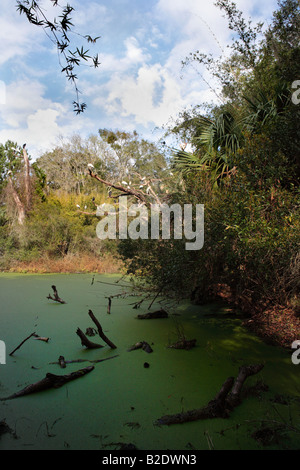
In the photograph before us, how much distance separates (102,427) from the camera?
213 centimetres

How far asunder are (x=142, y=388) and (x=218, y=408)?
69cm

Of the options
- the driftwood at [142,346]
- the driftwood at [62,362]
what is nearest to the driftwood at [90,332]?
the driftwood at [142,346]

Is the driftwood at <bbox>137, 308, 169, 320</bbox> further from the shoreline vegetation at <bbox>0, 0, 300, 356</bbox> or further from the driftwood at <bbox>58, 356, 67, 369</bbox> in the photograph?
the driftwood at <bbox>58, 356, 67, 369</bbox>

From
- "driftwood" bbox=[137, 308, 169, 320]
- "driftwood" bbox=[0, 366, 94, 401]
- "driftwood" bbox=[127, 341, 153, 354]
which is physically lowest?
"driftwood" bbox=[137, 308, 169, 320]

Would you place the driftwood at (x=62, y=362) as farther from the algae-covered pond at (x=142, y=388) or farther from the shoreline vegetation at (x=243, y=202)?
the shoreline vegetation at (x=243, y=202)

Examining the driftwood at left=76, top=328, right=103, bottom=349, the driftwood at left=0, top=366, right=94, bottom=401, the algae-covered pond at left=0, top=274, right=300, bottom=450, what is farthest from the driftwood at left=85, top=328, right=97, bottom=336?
the driftwood at left=0, top=366, right=94, bottom=401

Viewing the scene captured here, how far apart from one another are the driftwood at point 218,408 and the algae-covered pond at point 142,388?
0.04 meters

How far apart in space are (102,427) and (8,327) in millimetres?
2926

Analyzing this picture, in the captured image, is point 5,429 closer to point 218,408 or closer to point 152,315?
point 218,408

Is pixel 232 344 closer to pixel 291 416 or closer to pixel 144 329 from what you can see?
pixel 144 329

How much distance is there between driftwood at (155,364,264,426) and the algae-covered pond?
4 cm

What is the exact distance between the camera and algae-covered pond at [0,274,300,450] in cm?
201

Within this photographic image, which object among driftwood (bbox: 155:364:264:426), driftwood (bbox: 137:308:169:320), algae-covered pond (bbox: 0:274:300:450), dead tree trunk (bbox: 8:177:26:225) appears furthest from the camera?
dead tree trunk (bbox: 8:177:26:225)

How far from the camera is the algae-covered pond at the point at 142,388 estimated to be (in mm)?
2012
